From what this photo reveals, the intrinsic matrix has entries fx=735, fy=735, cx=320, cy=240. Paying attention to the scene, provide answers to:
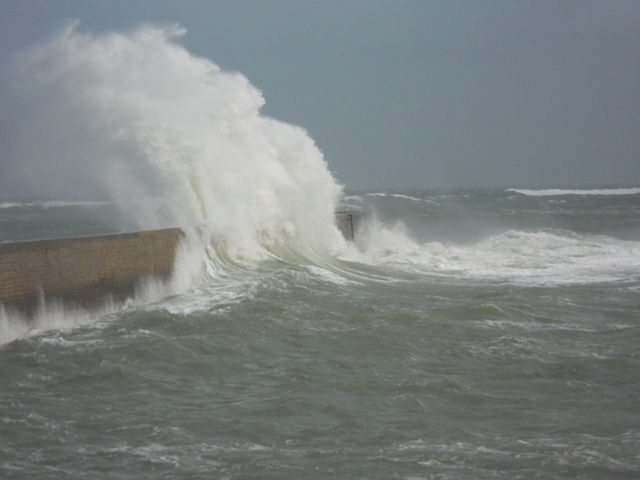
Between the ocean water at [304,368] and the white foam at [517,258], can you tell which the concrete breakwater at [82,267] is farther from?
the white foam at [517,258]

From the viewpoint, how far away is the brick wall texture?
7699mm

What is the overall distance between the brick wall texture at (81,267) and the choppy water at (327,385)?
322 mm

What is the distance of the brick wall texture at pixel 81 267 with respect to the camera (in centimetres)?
770

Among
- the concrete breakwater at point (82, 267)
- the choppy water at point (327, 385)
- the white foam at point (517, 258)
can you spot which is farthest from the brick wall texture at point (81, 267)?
the white foam at point (517, 258)

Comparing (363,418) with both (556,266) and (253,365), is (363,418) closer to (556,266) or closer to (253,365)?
(253,365)

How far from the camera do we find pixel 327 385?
235 inches

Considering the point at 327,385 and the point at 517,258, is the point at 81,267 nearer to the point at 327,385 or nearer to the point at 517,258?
the point at 327,385

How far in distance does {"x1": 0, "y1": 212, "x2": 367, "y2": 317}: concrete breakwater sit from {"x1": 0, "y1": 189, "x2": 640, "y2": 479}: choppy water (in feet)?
0.99

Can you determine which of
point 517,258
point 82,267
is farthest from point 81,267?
point 517,258

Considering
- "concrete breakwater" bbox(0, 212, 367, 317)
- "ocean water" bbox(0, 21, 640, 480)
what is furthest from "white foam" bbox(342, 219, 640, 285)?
"concrete breakwater" bbox(0, 212, 367, 317)

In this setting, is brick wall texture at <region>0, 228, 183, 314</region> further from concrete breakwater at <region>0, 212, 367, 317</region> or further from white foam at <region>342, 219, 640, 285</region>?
white foam at <region>342, 219, 640, 285</region>

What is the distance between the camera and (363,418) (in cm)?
520

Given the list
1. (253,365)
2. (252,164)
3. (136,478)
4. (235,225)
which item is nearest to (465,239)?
(252,164)

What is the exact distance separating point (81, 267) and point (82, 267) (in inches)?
0.7
